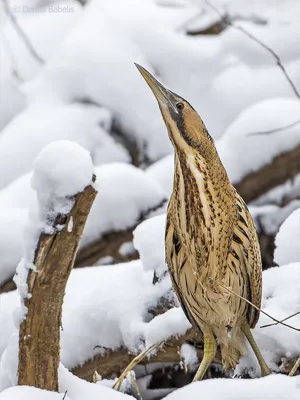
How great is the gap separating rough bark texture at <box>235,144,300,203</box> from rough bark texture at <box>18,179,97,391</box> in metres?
2.55

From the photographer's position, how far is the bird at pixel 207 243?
103 inches

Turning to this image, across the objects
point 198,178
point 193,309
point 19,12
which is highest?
point 198,178

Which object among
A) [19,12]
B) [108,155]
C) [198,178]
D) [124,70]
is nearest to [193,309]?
[198,178]

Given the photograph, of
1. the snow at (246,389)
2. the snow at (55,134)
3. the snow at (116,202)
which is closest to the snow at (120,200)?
the snow at (116,202)

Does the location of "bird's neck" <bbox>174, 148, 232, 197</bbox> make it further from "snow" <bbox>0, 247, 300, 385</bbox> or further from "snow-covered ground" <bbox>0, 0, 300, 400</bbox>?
"snow" <bbox>0, 247, 300, 385</bbox>

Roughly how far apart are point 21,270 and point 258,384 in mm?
719

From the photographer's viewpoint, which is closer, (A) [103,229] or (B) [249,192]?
(A) [103,229]

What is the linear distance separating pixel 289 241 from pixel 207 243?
2.79 ft

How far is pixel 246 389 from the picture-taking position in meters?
2.13

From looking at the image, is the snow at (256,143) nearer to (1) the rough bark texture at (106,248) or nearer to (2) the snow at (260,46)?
(1) the rough bark texture at (106,248)

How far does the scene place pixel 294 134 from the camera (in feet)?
16.6

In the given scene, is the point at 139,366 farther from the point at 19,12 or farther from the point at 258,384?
the point at 19,12

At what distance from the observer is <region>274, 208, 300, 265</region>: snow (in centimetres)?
350

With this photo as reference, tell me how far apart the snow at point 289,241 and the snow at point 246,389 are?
1360 millimetres
